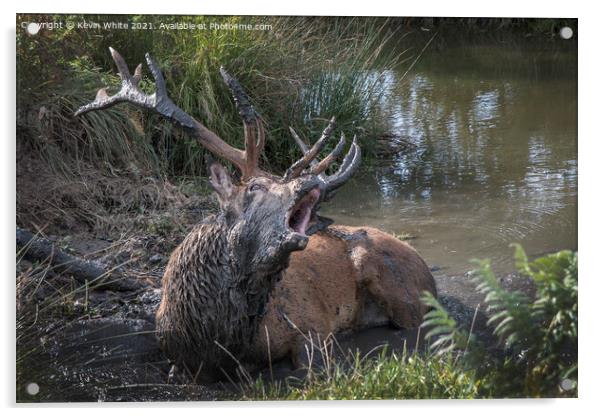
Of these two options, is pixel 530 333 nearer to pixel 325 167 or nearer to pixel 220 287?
pixel 325 167

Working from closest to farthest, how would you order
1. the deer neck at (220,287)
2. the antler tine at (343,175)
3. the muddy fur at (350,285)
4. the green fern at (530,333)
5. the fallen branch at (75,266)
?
the green fern at (530,333) → the antler tine at (343,175) → the deer neck at (220,287) → the muddy fur at (350,285) → the fallen branch at (75,266)

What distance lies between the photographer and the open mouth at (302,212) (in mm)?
4426

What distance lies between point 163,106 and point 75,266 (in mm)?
1265

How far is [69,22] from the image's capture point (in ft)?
15.8

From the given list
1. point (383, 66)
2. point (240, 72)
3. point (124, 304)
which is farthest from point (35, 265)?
point (383, 66)

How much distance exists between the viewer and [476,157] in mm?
5730

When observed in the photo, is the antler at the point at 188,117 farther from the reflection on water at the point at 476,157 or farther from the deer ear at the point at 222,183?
the reflection on water at the point at 476,157

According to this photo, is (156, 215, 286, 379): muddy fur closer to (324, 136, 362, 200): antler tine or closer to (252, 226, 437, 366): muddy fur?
(252, 226, 437, 366): muddy fur

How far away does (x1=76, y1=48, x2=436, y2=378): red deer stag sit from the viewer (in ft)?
14.7

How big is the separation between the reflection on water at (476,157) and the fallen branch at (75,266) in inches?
53.7

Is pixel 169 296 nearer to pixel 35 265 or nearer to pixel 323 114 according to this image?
pixel 35 265

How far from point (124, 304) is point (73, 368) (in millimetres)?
679

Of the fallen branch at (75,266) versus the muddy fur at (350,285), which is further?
the fallen branch at (75,266)

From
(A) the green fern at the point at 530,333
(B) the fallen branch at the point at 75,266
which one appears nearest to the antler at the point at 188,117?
(B) the fallen branch at the point at 75,266
